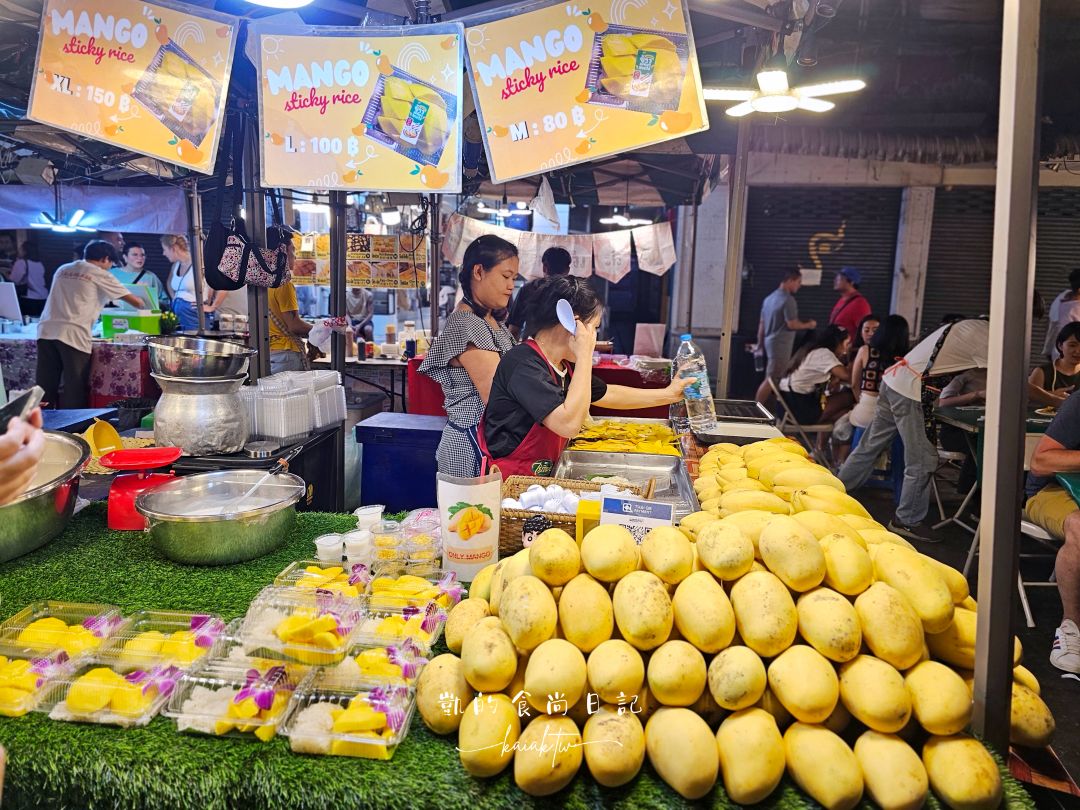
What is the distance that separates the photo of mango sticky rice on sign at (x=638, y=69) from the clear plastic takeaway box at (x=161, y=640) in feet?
7.48

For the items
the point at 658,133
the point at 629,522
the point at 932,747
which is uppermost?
the point at 658,133

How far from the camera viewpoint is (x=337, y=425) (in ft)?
13.5

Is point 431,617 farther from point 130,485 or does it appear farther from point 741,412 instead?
point 741,412

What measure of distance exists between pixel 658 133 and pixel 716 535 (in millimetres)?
1782

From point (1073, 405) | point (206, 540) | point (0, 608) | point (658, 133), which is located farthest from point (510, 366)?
point (1073, 405)

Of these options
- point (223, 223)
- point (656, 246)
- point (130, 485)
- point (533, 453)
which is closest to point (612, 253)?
point (656, 246)

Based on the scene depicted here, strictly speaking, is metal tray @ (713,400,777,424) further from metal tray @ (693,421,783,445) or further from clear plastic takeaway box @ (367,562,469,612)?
clear plastic takeaway box @ (367,562,469,612)

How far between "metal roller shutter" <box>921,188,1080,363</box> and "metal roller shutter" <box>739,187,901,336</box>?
0.69m

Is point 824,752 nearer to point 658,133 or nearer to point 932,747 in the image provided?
point 932,747

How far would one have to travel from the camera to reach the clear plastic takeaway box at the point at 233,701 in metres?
1.40

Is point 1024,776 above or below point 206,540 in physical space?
below

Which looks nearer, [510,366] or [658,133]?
[658,133]

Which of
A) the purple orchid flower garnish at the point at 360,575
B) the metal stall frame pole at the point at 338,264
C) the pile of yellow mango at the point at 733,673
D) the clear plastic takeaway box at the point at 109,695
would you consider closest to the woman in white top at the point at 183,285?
the metal stall frame pole at the point at 338,264

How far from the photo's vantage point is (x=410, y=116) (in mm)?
2857
